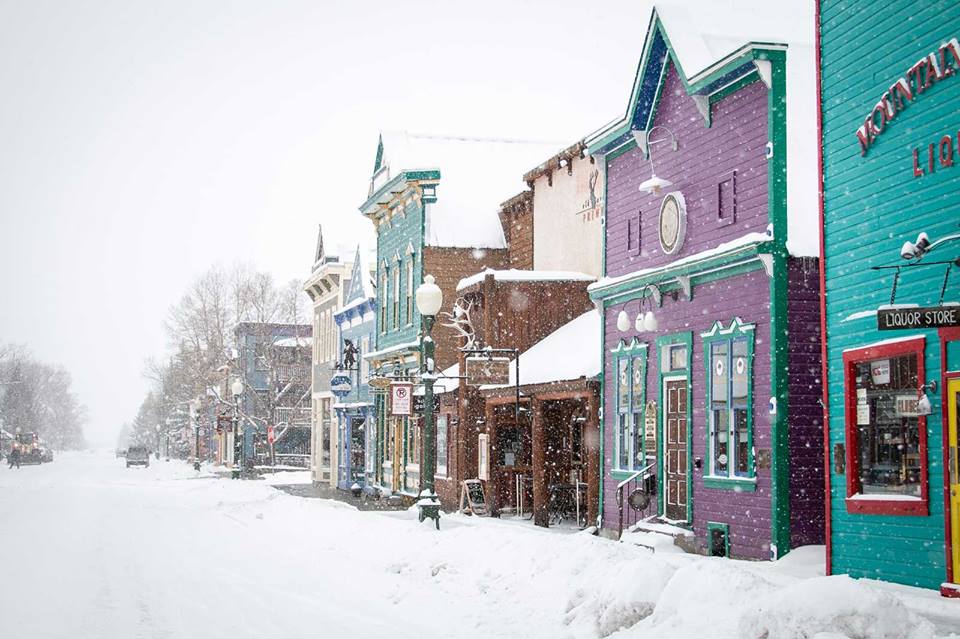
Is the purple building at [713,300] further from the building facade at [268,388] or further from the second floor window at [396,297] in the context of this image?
the building facade at [268,388]

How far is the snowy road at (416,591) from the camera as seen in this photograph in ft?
31.8

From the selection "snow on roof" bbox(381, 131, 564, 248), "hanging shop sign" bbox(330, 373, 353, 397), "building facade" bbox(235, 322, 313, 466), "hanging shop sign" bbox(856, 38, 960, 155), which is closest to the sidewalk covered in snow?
"snow on roof" bbox(381, 131, 564, 248)

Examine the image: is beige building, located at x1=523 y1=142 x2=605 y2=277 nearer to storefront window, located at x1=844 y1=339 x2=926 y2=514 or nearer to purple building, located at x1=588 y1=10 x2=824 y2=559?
purple building, located at x1=588 y1=10 x2=824 y2=559

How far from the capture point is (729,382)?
18.1 m

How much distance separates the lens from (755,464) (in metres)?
17.2

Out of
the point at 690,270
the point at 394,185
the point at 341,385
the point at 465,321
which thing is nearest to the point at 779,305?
the point at 690,270

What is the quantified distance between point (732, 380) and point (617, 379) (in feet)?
14.6

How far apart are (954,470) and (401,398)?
10.5m

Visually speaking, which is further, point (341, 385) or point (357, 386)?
point (357, 386)

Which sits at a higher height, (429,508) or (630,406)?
(630,406)

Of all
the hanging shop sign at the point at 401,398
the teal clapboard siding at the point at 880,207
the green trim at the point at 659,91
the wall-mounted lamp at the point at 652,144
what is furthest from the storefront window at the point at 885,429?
the hanging shop sign at the point at 401,398

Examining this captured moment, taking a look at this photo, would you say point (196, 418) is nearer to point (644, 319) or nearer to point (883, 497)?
point (644, 319)

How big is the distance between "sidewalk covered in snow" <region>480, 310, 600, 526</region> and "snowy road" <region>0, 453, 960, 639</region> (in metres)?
4.42

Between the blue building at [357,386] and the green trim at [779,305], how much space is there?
26456mm
